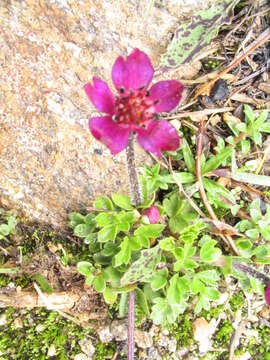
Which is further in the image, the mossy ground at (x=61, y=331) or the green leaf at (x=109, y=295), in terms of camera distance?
the mossy ground at (x=61, y=331)

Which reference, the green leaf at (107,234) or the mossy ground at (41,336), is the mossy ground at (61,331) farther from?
the green leaf at (107,234)

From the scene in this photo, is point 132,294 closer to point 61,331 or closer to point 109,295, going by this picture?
point 109,295

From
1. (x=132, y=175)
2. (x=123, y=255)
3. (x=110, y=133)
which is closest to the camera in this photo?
(x=110, y=133)

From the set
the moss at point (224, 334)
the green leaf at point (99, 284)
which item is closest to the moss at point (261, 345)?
the moss at point (224, 334)

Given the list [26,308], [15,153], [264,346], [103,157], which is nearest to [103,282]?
[26,308]

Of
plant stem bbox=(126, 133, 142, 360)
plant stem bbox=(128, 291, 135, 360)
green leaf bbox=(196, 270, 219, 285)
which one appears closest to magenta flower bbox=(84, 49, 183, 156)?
plant stem bbox=(126, 133, 142, 360)

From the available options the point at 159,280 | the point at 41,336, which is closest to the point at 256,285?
the point at 159,280
